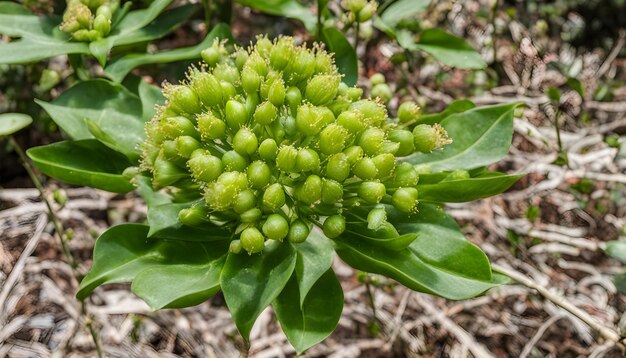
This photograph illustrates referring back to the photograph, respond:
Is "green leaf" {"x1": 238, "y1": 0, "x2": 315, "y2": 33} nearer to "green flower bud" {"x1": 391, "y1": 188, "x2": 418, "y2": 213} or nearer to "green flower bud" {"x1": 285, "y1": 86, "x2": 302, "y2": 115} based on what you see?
"green flower bud" {"x1": 285, "y1": 86, "x2": 302, "y2": 115}

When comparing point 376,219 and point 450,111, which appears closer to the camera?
point 376,219

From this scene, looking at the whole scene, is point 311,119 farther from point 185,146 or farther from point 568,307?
point 568,307

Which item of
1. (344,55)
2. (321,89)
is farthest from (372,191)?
(344,55)

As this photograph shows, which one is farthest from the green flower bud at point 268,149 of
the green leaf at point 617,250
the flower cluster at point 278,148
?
the green leaf at point 617,250

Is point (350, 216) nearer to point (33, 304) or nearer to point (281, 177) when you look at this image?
point (281, 177)

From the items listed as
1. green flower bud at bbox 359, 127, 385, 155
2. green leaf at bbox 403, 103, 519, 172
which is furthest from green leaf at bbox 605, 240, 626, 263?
green flower bud at bbox 359, 127, 385, 155
